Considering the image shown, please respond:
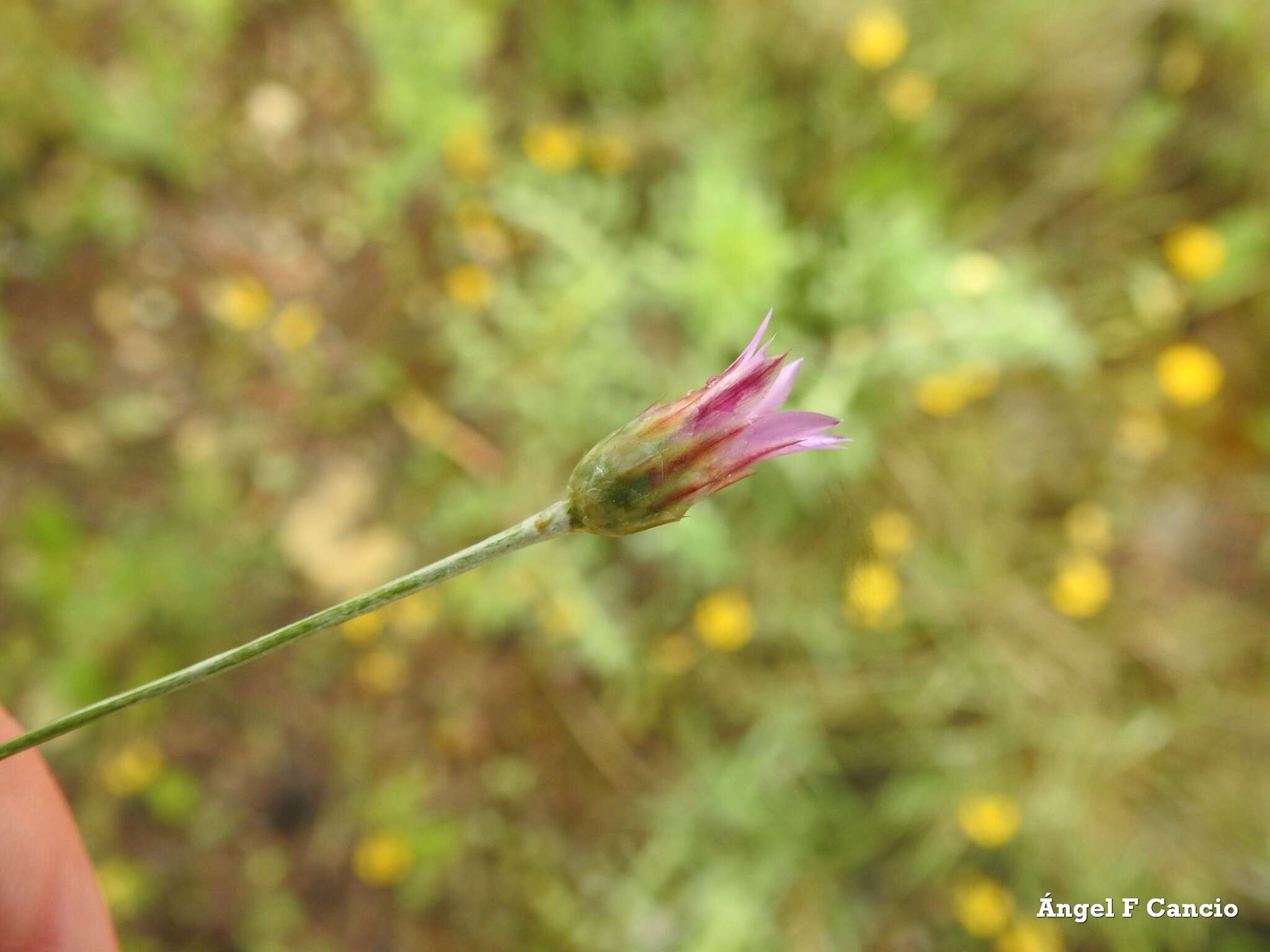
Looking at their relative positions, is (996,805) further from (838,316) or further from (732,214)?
(732,214)

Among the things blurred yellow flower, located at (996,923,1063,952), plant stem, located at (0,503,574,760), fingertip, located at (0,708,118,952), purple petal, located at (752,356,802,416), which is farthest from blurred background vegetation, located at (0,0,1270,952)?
plant stem, located at (0,503,574,760)

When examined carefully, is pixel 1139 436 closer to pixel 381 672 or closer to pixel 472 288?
pixel 472 288

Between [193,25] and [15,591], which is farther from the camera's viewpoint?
[193,25]

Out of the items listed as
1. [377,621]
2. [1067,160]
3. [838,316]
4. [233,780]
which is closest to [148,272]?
[377,621]

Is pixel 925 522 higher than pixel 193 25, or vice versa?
pixel 193 25

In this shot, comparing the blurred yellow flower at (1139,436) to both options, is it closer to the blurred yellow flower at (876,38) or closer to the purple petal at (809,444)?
the blurred yellow flower at (876,38)

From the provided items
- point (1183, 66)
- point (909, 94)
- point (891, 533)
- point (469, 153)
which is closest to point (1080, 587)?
point (891, 533)

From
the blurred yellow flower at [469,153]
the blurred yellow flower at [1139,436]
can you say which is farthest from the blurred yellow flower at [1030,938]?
the blurred yellow flower at [469,153]

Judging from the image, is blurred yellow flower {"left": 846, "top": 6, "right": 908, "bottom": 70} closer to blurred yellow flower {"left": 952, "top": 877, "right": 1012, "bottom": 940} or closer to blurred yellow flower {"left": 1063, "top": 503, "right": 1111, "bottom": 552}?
blurred yellow flower {"left": 1063, "top": 503, "right": 1111, "bottom": 552}
